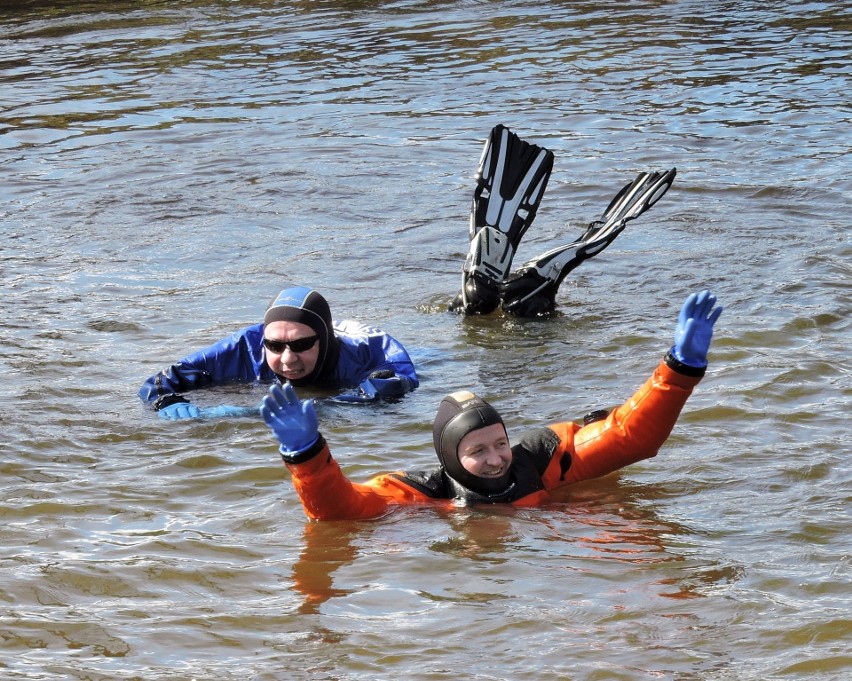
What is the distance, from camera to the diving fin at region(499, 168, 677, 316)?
8.94 meters

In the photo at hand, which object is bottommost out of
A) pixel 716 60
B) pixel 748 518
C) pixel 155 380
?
pixel 748 518

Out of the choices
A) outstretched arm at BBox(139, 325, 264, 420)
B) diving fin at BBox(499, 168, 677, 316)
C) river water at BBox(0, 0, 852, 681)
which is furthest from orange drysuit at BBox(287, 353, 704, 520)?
diving fin at BBox(499, 168, 677, 316)

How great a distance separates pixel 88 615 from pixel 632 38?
15.7 m

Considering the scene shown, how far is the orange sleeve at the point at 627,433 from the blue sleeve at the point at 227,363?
2375 mm

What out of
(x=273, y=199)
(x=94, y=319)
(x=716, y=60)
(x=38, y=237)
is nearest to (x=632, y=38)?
(x=716, y=60)

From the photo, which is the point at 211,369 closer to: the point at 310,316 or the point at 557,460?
the point at 310,316

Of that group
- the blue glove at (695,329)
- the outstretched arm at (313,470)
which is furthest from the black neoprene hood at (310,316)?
the blue glove at (695,329)

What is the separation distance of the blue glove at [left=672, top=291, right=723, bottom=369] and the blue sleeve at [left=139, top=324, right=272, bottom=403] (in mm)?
3013

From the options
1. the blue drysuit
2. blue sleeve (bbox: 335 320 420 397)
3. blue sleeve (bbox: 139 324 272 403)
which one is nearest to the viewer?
the blue drysuit

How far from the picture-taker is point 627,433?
19.0 feet

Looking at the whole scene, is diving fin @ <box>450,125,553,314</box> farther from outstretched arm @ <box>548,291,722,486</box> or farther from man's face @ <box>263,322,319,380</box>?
outstretched arm @ <box>548,291,722,486</box>

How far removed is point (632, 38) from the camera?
18.8 metres

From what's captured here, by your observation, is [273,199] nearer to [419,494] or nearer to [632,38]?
[419,494]

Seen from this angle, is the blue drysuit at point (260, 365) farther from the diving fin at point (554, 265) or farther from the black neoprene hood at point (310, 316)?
the diving fin at point (554, 265)
